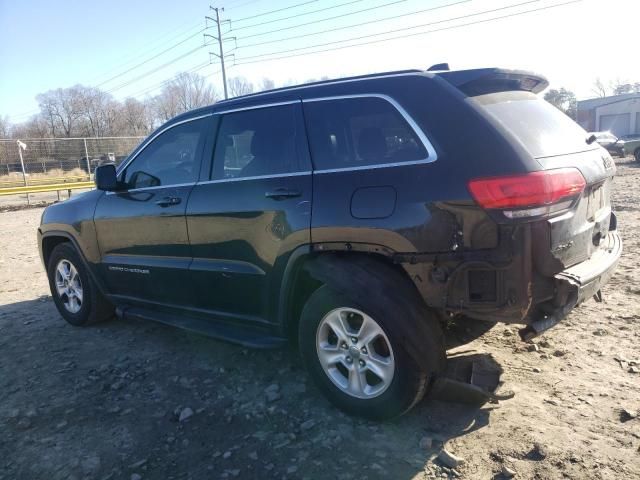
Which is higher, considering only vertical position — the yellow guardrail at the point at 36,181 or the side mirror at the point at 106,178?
the side mirror at the point at 106,178

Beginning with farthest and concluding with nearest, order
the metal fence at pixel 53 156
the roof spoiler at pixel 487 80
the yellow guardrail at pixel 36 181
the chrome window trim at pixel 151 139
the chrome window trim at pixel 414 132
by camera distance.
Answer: the yellow guardrail at pixel 36 181, the metal fence at pixel 53 156, the chrome window trim at pixel 151 139, the roof spoiler at pixel 487 80, the chrome window trim at pixel 414 132

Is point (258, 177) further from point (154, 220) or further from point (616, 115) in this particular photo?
point (616, 115)

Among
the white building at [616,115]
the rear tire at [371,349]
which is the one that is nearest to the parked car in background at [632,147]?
the rear tire at [371,349]

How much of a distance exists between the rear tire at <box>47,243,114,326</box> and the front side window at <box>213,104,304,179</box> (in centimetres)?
210

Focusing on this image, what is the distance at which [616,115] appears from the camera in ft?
167

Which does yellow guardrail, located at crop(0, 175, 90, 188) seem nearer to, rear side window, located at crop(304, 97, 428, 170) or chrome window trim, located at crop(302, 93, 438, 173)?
rear side window, located at crop(304, 97, 428, 170)

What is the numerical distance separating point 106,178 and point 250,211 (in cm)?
171

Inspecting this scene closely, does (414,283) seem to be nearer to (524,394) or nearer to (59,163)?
(524,394)

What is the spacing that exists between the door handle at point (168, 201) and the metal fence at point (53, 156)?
21.0 meters

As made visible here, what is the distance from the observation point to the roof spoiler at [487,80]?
295 centimetres

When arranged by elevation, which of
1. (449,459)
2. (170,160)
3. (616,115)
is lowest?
(449,459)

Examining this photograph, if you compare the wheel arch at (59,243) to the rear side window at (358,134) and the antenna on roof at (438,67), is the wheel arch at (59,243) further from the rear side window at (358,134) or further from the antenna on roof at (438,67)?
the antenna on roof at (438,67)

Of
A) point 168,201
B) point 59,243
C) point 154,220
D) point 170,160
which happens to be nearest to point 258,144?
point 168,201

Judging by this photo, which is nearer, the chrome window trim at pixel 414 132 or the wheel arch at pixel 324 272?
the chrome window trim at pixel 414 132
